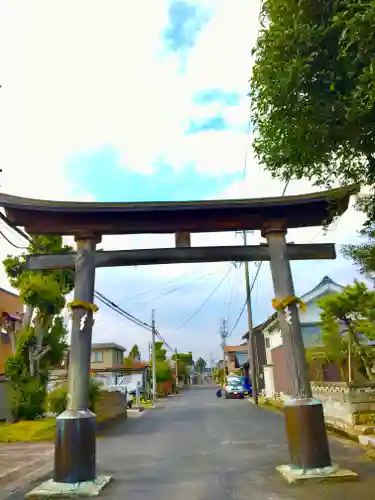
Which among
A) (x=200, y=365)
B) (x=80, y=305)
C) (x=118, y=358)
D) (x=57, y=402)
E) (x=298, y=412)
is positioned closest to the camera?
(x=298, y=412)

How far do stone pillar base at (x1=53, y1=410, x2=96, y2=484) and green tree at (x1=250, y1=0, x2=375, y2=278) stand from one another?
5.50 metres

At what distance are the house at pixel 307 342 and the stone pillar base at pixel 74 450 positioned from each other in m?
14.8

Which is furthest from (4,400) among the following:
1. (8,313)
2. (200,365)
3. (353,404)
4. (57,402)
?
(200,365)

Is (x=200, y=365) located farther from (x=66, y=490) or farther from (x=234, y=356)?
(x=66, y=490)

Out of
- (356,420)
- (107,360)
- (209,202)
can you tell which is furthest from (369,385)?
(107,360)

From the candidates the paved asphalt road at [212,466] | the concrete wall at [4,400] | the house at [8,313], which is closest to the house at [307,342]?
the paved asphalt road at [212,466]

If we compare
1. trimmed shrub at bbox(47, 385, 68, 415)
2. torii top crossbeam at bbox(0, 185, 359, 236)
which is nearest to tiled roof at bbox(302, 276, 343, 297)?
trimmed shrub at bbox(47, 385, 68, 415)

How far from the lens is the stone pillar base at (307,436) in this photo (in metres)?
7.12

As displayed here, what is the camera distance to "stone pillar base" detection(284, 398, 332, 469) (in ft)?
23.4

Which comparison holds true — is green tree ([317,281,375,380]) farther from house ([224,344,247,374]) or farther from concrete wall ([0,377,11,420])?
house ([224,344,247,374])

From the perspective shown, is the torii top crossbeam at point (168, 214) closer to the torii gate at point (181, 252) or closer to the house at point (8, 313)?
the torii gate at point (181, 252)

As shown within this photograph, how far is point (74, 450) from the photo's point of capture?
7.04m

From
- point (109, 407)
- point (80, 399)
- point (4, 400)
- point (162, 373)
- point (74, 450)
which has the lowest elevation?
point (74, 450)

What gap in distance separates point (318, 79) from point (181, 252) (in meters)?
3.81
